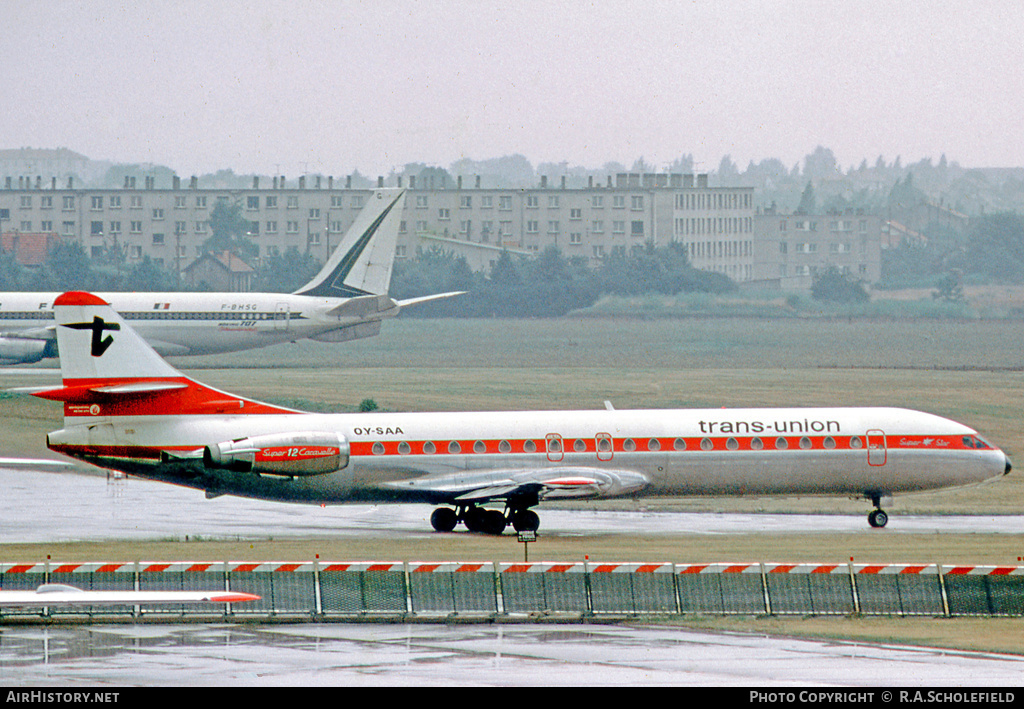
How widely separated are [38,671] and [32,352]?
56.4m

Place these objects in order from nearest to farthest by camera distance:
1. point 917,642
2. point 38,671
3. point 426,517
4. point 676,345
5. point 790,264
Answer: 1. point 38,671
2. point 917,642
3. point 426,517
4. point 676,345
5. point 790,264

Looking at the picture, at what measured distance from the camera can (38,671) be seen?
2264 cm

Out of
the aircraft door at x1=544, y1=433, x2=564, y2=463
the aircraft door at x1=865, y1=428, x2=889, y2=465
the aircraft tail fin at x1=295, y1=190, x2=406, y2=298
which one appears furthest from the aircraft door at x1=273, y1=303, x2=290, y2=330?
the aircraft door at x1=865, y1=428, x2=889, y2=465

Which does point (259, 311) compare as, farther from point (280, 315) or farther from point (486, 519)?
point (486, 519)

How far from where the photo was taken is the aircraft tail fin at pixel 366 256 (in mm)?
82188

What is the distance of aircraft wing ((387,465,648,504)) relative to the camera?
39.8 m

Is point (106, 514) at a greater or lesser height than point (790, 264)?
lesser

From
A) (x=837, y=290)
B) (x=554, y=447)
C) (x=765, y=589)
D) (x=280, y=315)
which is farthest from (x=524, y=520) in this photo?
(x=837, y=290)

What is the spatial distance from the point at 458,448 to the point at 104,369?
9.27 metres

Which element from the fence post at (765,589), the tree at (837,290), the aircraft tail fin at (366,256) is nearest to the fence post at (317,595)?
the fence post at (765,589)

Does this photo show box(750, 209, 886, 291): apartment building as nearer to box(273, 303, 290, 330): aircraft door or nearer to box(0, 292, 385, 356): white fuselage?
box(0, 292, 385, 356): white fuselage

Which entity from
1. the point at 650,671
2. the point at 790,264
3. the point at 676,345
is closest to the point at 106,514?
the point at 650,671
